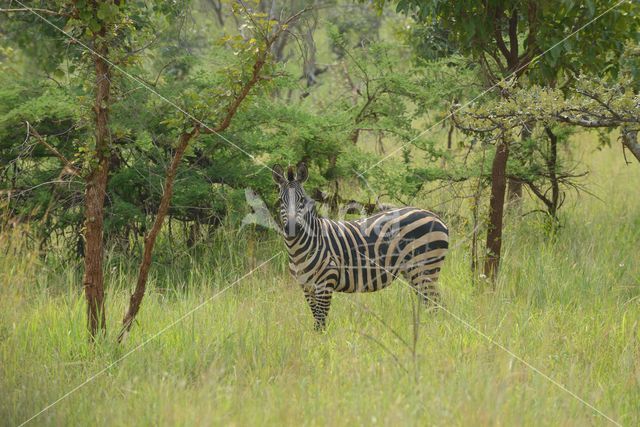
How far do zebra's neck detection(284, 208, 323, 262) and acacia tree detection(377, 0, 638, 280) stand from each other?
1.57m

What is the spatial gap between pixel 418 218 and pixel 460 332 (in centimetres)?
108

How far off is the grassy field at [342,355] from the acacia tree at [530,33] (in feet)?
2.95

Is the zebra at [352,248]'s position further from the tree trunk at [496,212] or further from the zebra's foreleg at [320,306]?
the tree trunk at [496,212]

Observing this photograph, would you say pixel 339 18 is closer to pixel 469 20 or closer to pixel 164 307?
pixel 469 20

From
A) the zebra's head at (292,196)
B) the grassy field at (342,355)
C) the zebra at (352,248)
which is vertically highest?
the zebra's head at (292,196)

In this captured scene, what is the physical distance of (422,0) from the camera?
6.18 m

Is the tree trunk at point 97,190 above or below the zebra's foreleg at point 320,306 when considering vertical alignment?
above

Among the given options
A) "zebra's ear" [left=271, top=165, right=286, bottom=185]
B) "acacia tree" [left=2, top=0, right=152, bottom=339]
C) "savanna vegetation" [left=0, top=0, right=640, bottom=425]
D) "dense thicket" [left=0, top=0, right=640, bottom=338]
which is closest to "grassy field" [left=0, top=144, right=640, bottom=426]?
"savanna vegetation" [left=0, top=0, right=640, bottom=425]

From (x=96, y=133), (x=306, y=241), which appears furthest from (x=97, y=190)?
(x=306, y=241)

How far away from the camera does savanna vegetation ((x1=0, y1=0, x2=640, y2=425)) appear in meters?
4.31

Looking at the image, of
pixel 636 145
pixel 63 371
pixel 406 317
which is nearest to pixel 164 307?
pixel 63 371

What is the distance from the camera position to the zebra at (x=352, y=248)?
17.7 feet

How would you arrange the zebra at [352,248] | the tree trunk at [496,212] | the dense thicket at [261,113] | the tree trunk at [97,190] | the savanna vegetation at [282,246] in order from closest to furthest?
the savanna vegetation at [282,246], the tree trunk at [97,190], the dense thicket at [261,113], the zebra at [352,248], the tree trunk at [496,212]

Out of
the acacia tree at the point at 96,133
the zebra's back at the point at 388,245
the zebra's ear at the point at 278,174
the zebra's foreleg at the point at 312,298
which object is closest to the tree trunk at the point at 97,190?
the acacia tree at the point at 96,133
